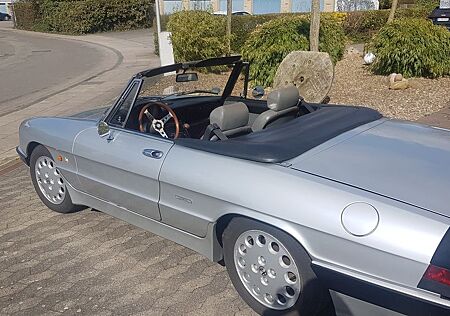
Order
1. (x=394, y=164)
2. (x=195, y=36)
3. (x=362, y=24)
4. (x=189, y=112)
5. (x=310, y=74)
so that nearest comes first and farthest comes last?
1. (x=394, y=164)
2. (x=189, y=112)
3. (x=310, y=74)
4. (x=195, y=36)
5. (x=362, y=24)

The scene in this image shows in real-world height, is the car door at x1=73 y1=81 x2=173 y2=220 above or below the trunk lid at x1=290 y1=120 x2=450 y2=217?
below

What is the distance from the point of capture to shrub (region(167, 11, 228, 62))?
38.9ft

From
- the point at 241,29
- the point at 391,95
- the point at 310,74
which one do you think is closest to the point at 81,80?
the point at 241,29

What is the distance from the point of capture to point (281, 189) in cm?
245

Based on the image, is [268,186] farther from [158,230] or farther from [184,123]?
[184,123]

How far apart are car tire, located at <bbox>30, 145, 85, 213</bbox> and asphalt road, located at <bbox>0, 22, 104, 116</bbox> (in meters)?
5.95

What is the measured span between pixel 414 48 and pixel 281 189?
824 cm

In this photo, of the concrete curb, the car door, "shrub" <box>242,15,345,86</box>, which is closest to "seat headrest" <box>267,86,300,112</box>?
the car door

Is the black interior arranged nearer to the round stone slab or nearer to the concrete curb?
the round stone slab

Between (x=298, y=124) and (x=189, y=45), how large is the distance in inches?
364

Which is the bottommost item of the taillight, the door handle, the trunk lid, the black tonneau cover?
the taillight

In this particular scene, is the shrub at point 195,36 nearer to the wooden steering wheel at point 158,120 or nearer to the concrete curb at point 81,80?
the concrete curb at point 81,80

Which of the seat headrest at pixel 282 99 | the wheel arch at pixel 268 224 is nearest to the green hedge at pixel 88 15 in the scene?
the seat headrest at pixel 282 99

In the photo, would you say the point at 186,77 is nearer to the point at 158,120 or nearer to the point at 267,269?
the point at 158,120
